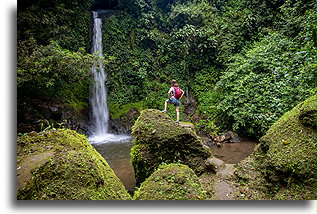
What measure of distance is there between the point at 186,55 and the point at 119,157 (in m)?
7.91

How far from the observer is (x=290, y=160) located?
228cm

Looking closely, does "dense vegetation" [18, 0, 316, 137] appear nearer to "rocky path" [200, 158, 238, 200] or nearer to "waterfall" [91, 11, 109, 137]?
"waterfall" [91, 11, 109, 137]

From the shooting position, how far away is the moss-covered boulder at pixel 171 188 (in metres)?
2.11

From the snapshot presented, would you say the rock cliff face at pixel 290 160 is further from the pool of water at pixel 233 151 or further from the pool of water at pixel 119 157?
the pool of water at pixel 119 157

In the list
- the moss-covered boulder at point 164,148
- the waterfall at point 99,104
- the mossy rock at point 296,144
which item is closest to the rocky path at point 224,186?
the moss-covered boulder at point 164,148

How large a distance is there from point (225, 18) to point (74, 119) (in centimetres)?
1019

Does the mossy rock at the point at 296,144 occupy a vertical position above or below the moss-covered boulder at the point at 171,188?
above

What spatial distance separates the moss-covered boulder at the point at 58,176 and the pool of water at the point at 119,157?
7.14 feet

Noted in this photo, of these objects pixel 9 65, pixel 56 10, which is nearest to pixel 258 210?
pixel 9 65

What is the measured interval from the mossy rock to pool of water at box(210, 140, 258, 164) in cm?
247

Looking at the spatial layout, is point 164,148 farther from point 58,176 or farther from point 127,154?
point 127,154

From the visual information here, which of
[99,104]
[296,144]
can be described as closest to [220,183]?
[296,144]

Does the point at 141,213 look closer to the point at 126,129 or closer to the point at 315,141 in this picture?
the point at 315,141

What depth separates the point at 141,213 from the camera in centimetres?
218
